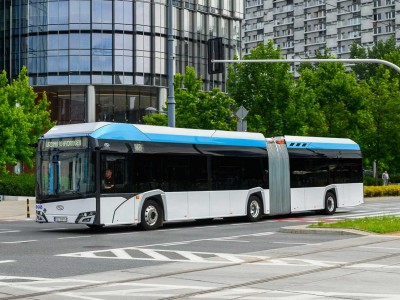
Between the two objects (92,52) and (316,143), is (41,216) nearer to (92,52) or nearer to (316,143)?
(316,143)

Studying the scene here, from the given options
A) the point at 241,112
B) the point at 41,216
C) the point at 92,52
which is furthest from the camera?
the point at 92,52

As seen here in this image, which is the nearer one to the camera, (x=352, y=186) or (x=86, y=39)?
(x=352, y=186)

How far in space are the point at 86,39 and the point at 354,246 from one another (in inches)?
2240

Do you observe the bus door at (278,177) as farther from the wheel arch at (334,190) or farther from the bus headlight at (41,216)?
the bus headlight at (41,216)

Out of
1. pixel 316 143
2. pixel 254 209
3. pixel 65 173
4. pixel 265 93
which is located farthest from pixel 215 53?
pixel 265 93

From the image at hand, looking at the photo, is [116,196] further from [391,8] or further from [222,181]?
[391,8]

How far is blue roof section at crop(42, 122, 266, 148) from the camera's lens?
72.3 ft

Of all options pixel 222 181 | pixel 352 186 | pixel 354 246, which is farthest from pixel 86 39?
pixel 354 246

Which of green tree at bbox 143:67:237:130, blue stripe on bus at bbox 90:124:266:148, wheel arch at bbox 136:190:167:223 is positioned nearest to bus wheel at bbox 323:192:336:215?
blue stripe on bus at bbox 90:124:266:148

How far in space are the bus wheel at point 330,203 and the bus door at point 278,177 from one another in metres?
2.80

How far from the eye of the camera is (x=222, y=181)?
2612 centimetres

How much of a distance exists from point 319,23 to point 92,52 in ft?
242

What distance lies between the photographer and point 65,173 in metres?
22.0

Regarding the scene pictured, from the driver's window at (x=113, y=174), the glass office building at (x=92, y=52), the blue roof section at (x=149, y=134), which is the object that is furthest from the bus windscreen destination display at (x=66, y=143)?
the glass office building at (x=92, y=52)
